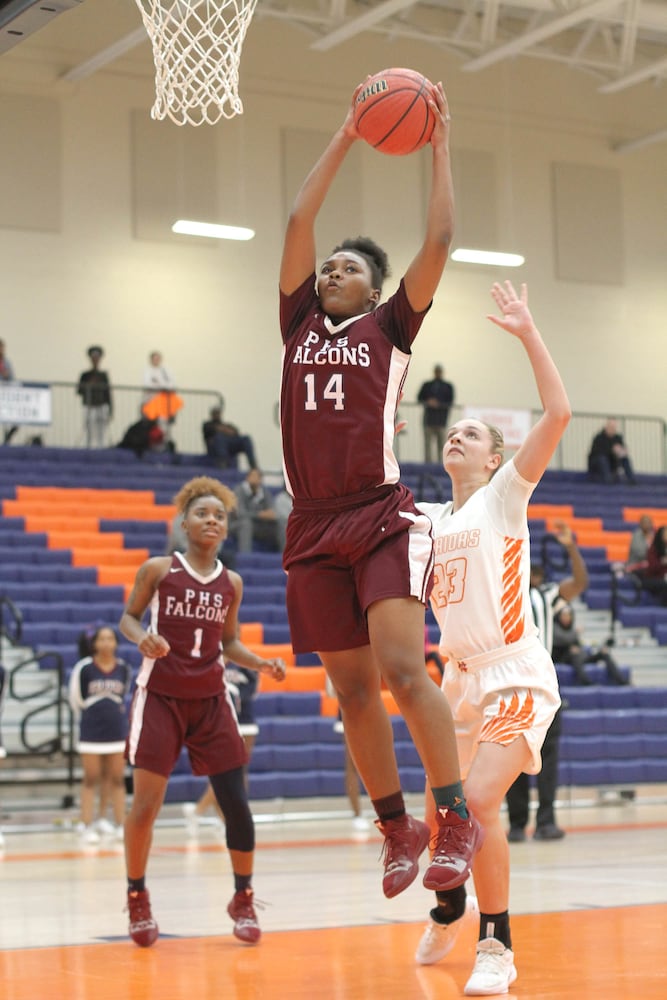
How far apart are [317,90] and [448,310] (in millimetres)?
4202

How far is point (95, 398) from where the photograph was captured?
20219 mm

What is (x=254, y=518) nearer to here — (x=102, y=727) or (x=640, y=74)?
(x=102, y=727)

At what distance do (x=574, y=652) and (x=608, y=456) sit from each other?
360 inches

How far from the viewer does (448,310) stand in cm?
2441

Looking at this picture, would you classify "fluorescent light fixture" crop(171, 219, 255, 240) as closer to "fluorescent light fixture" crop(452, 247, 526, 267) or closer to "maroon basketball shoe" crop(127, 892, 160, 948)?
"fluorescent light fixture" crop(452, 247, 526, 267)

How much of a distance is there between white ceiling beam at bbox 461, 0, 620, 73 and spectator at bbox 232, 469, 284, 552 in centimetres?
773

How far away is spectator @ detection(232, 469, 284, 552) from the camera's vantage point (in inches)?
669

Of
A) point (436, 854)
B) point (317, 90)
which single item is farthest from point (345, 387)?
point (317, 90)

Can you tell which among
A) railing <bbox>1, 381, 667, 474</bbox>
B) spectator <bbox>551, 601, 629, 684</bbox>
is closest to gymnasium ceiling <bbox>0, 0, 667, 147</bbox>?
railing <bbox>1, 381, 667, 474</bbox>

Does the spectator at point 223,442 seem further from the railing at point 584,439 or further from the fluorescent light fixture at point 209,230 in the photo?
the railing at point 584,439

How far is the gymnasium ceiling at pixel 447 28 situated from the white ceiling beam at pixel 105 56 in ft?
0.05

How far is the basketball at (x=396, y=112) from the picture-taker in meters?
4.36

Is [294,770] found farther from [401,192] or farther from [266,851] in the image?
[401,192]

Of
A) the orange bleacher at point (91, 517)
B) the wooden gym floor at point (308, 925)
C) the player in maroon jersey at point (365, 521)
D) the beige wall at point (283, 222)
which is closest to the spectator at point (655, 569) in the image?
the orange bleacher at point (91, 517)
